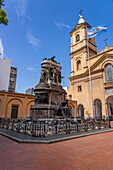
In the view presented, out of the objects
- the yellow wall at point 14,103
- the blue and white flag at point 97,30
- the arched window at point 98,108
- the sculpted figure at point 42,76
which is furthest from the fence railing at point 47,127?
the blue and white flag at point 97,30

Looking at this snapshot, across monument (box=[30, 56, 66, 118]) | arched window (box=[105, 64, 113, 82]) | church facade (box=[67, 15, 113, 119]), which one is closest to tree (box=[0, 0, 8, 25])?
monument (box=[30, 56, 66, 118])

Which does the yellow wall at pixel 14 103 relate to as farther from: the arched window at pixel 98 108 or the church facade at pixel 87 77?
the arched window at pixel 98 108

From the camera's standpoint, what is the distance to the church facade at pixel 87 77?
82.2 feet

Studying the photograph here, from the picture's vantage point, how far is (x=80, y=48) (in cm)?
3231

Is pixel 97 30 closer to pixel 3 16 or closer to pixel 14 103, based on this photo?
pixel 3 16

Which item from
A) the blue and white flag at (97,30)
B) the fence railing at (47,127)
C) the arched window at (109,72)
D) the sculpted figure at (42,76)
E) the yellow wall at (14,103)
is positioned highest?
the blue and white flag at (97,30)

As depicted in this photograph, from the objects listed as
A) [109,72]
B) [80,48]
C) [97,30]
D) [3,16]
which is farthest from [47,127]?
[80,48]

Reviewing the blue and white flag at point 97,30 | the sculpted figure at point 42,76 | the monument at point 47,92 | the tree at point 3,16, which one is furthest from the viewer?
the blue and white flag at point 97,30

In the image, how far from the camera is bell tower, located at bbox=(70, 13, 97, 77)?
103ft

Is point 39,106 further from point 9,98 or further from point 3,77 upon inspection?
point 3,77

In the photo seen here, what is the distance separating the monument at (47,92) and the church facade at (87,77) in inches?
618

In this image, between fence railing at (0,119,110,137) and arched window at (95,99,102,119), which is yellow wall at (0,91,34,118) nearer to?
fence railing at (0,119,110,137)

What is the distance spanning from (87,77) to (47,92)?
20.1 m

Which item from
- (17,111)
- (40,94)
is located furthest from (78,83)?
(40,94)
